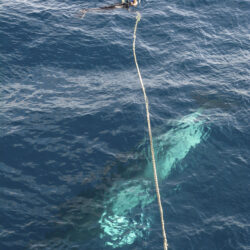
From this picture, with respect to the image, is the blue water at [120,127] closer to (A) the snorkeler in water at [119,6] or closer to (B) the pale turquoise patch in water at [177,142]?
(B) the pale turquoise patch in water at [177,142]

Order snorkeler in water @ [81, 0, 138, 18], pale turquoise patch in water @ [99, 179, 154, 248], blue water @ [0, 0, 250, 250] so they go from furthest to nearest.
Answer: snorkeler in water @ [81, 0, 138, 18] → blue water @ [0, 0, 250, 250] → pale turquoise patch in water @ [99, 179, 154, 248]

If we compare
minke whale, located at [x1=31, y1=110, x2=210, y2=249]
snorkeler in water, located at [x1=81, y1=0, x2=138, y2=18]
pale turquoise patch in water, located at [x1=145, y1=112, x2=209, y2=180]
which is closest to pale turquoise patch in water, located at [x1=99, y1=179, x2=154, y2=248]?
minke whale, located at [x1=31, y1=110, x2=210, y2=249]

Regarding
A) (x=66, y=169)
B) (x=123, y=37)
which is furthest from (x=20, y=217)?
(x=123, y=37)

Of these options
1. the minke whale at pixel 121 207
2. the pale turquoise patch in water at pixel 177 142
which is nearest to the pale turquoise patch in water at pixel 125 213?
the minke whale at pixel 121 207

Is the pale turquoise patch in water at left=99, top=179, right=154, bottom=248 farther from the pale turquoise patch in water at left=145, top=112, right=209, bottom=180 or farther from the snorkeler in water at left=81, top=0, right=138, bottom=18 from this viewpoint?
the snorkeler in water at left=81, top=0, right=138, bottom=18

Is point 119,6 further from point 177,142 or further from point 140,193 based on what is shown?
point 140,193

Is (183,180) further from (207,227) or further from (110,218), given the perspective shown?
(110,218)
